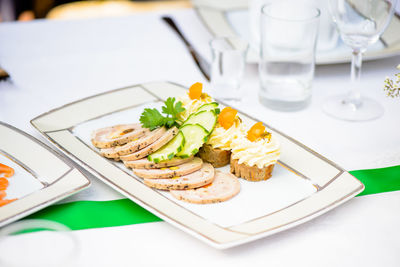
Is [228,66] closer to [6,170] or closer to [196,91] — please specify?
[196,91]

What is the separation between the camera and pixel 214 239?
1.30 metres

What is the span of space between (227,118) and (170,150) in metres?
0.23

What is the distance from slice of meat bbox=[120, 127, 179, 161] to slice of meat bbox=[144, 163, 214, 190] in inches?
4.4

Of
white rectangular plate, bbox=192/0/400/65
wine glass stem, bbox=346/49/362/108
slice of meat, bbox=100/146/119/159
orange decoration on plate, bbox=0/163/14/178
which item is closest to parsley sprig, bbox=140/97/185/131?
slice of meat, bbox=100/146/119/159

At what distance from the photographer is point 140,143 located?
1664 millimetres

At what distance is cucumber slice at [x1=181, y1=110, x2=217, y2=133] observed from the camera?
5.51 feet

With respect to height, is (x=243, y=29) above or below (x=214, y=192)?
above

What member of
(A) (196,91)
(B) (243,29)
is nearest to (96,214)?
(A) (196,91)

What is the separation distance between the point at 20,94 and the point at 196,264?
1329 mm

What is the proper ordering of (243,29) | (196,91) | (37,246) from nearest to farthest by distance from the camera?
1. (37,246)
2. (196,91)
3. (243,29)

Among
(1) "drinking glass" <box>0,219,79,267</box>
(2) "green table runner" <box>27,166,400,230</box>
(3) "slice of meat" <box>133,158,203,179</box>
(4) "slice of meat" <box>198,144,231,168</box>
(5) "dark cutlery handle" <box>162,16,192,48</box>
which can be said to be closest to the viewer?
(1) "drinking glass" <box>0,219,79,267</box>

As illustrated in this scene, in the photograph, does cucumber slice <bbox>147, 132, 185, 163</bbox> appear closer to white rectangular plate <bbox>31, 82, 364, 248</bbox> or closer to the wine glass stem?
white rectangular plate <bbox>31, 82, 364, 248</bbox>

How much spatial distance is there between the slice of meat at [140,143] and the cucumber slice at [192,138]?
78 millimetres

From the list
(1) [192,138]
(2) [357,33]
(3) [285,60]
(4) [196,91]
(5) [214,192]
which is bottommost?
(5) [214,192]
